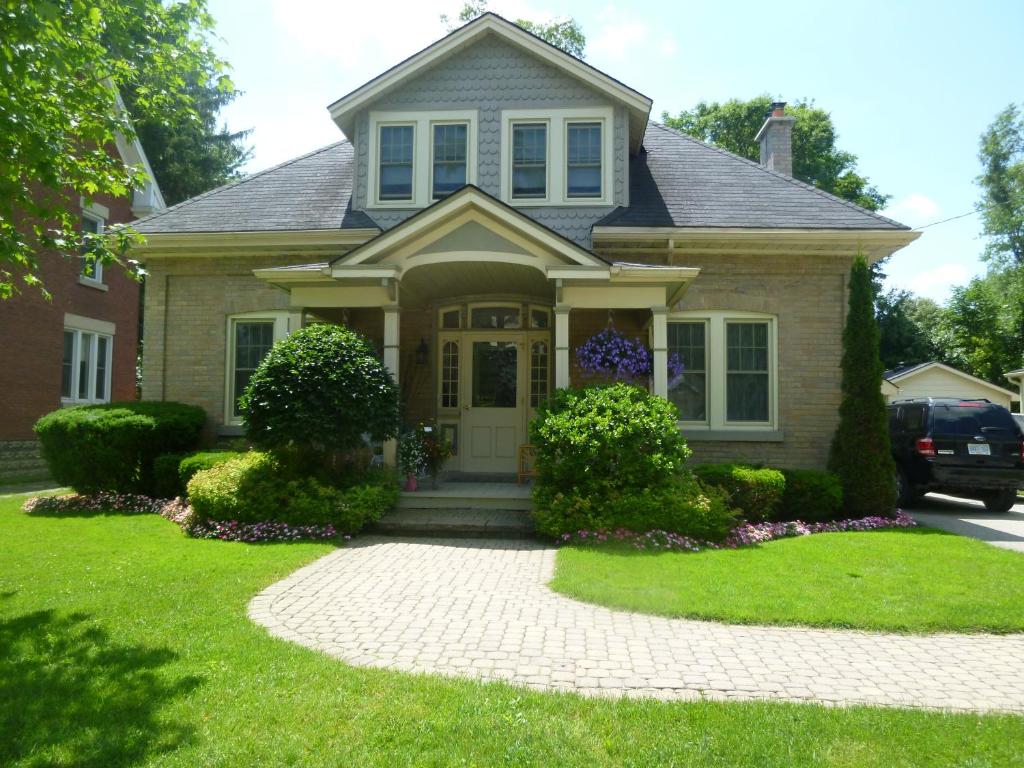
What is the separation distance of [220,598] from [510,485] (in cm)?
524

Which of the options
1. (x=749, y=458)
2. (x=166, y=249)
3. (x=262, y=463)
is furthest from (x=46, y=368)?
(x=749, y=458)

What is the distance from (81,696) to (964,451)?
1237cm

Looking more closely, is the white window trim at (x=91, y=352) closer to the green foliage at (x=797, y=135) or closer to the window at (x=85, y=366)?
the window at (x=85, y=366)

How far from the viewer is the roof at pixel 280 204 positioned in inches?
453

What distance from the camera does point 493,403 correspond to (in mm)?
11477

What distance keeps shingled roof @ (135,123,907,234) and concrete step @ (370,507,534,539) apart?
206 inches

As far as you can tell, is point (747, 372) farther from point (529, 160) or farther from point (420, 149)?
point (420, 149)

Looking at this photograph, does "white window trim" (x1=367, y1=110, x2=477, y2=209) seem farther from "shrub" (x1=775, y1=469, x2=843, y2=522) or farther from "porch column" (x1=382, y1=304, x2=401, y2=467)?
"shrub" (x1=775, y1=469, x2=843, y2=522)

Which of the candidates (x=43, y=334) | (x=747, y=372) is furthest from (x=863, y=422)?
(x=43, y=334)

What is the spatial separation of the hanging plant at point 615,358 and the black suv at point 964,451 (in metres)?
5.27

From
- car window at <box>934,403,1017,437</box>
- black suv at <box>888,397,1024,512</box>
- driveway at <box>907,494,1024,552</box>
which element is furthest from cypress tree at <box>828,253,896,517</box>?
car window at <box>934,403,1017,437</box>

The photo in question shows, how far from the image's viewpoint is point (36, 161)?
498cm

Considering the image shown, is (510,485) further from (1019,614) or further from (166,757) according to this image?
(166,757)

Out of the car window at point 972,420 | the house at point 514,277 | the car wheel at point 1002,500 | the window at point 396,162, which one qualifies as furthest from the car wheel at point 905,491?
the window at point 396,162
